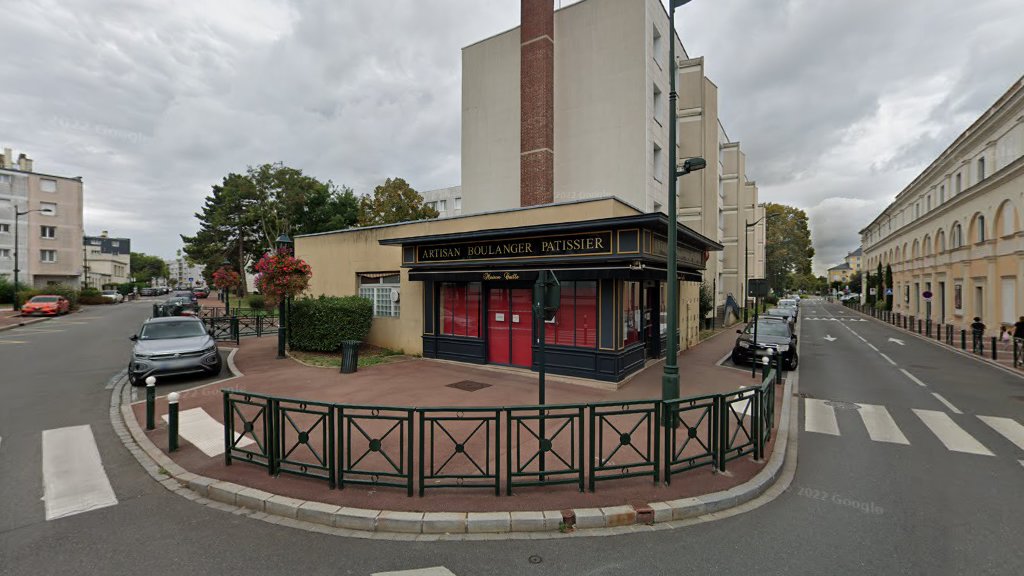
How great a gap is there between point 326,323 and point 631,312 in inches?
378

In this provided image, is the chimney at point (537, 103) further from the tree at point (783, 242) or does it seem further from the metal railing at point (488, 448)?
the tree at point (783, 242)

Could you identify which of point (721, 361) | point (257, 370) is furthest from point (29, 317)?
point (721, 361)

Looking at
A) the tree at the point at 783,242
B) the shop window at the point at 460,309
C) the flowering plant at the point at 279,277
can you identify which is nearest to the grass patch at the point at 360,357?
the flowering plant at the point at 279,277

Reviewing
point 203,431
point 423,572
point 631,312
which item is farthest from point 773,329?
point 203,431

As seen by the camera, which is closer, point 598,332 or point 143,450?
point 143,450

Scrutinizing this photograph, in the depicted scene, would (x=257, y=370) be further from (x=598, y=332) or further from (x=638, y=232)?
(x=638, y=232)

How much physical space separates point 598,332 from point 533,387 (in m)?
2.06

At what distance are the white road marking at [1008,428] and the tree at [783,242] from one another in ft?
169

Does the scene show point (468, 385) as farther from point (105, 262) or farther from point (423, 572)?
point (105, 262)

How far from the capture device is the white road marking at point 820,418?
7518mm

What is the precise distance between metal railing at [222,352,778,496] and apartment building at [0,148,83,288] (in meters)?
52.6

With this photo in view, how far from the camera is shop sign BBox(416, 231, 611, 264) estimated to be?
33.3ft

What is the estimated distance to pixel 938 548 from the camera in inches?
155

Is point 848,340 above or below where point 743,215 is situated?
below
